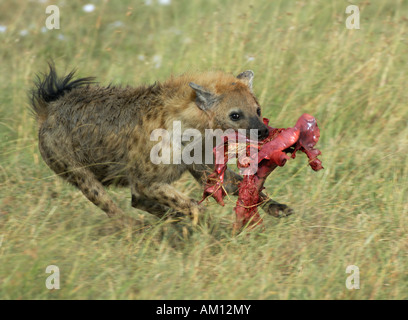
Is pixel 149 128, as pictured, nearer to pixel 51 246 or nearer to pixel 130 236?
pixel 130 236

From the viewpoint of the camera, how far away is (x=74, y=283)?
13.5 ft

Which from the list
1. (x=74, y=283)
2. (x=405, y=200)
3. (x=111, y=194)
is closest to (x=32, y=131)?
(x=111, y=194)

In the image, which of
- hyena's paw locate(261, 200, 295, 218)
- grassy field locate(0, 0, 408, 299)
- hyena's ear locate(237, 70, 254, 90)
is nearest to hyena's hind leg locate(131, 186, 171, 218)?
grassy field locate(0, 0, 408, 299)

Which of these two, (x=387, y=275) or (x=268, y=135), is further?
(x=268, y=135)

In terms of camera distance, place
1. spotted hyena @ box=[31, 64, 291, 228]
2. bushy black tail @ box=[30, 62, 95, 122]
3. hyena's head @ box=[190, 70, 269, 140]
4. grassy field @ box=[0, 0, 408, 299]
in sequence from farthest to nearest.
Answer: bushy black tail @ box=[30, 62, 95, 122], spotted hyena @ box=[31, 64, 291, 228], hyena's head @ box=[190, 70, 269, 140], grassy field @ box=[0, 0, 408, 299]

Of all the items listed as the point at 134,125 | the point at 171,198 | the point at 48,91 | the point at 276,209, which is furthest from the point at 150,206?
the point at 48,91

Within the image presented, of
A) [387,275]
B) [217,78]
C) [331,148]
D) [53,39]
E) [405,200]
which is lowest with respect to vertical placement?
[387,275]

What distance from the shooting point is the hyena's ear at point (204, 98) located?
16.0 feet

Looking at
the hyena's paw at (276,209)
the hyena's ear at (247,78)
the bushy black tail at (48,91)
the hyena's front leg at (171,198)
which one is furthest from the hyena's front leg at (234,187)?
the bushy black tail at (48,91)

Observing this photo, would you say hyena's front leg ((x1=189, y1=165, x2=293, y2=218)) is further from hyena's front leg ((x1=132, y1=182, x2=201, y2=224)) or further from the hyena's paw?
hyena's front leg ((x1=132, y1=182, x2=201, y2=224))

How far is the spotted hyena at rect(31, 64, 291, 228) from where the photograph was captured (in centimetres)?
491

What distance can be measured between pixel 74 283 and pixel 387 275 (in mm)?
1941

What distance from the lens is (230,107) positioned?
15.9 ft

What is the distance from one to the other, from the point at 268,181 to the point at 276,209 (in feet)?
2.97
